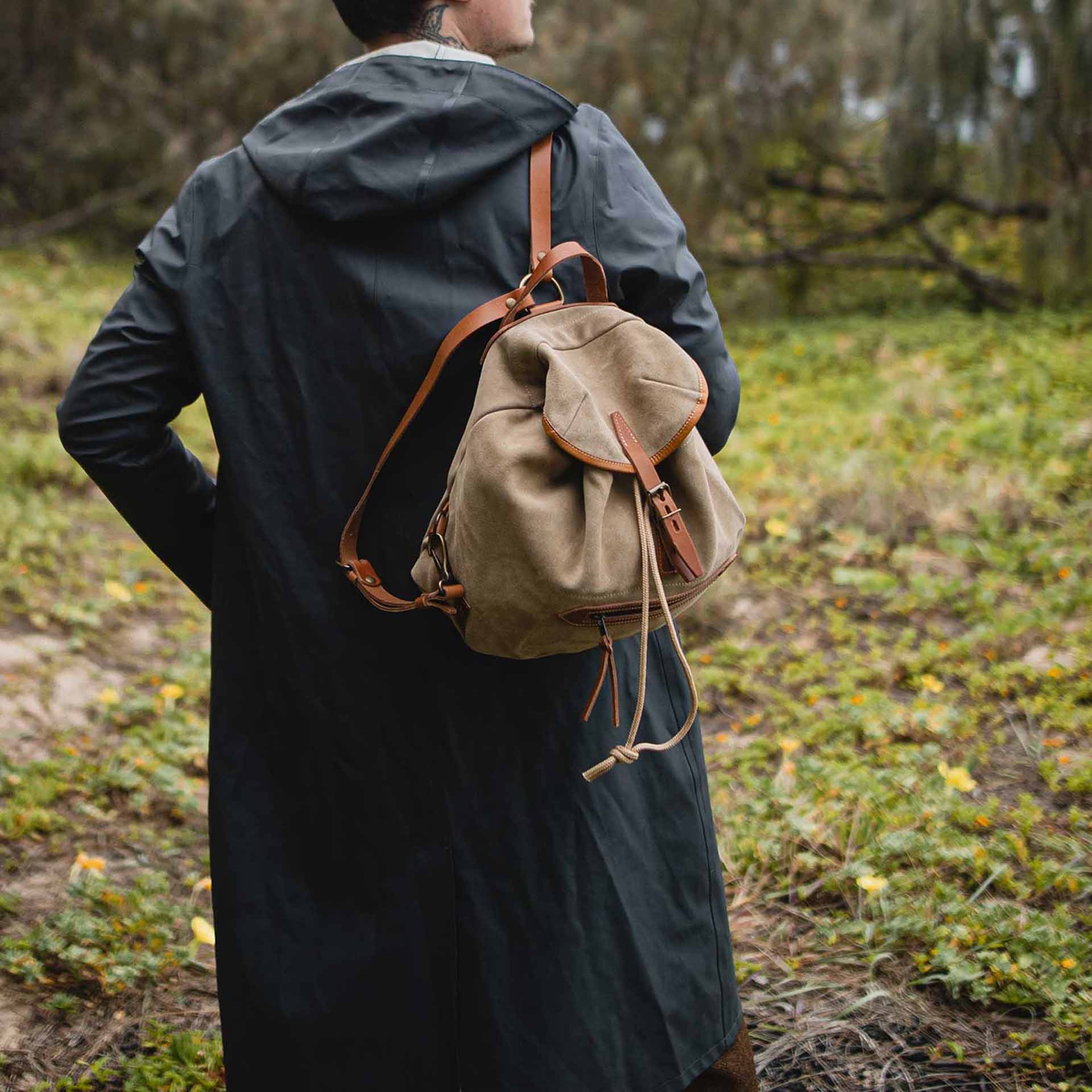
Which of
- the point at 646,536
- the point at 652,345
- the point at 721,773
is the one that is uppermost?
the point at 652,345

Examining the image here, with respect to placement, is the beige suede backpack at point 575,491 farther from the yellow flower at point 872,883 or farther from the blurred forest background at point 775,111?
the blurred forest background at point 775,111

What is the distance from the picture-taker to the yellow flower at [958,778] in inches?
99.2

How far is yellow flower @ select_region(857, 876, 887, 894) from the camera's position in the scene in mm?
2229

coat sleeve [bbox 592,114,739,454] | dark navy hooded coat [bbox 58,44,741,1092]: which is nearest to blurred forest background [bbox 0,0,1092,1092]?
dark navy hooded coat [bbox 58,44,741,1092]

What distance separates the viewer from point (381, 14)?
1.33 metres

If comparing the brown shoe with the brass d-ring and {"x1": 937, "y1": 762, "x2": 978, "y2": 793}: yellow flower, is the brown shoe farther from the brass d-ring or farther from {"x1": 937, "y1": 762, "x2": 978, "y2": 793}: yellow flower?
{"x1": 937, "y1": 762, "x2": 978, "y2": 793}: yellow flower

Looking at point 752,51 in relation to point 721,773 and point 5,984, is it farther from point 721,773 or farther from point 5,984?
point 5,984

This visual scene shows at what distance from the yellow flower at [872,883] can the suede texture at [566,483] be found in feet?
4.27

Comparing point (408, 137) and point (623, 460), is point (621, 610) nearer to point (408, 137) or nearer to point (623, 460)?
point (623, 460)

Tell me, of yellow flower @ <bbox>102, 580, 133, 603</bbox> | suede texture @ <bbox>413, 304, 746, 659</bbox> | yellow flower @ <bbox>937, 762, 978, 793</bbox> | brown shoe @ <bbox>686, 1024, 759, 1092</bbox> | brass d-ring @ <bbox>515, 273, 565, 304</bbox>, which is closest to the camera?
suede texture @ <bbox>413, 304, 746, 659</bbox>

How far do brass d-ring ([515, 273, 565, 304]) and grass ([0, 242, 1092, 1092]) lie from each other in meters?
1.44

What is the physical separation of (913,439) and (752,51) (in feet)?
11.7

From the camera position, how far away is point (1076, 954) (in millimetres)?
2041

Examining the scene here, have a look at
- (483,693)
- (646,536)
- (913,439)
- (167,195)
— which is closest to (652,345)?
(646,536)
